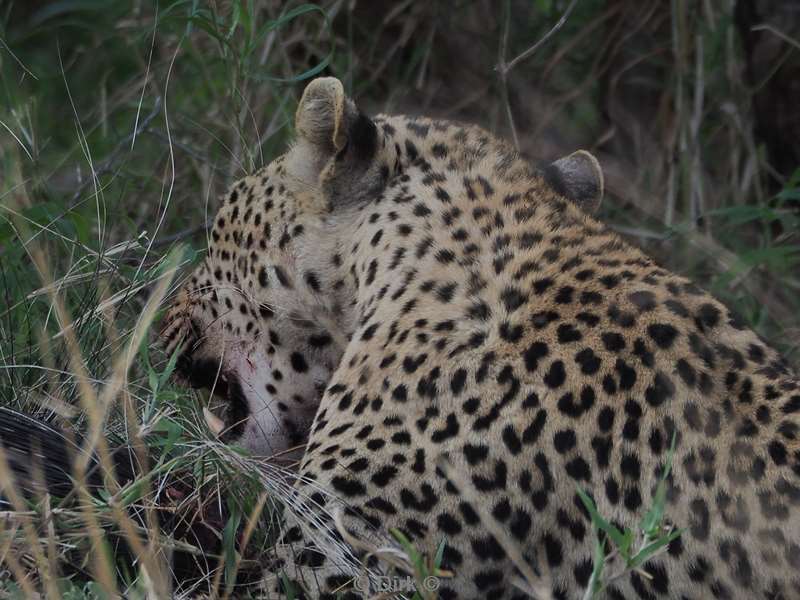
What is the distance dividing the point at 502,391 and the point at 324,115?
34.7 inches

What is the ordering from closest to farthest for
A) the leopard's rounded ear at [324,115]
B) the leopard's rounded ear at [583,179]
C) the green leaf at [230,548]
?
the green leaf at [230,548]
the leopard's rounded ear at [324,115]
the leopard's rounded ear at [583,179]

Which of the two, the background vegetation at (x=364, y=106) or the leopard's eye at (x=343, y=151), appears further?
the background vegetation at (x=364, y=106)

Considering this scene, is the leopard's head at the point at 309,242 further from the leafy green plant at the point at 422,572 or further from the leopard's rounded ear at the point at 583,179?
the leafy green plant at the point at 422,572

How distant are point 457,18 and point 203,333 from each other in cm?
350

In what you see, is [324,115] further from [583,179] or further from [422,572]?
[422,572]

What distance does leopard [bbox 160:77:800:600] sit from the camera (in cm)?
272

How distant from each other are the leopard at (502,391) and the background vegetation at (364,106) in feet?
1.24

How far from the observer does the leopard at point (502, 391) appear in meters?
2.72

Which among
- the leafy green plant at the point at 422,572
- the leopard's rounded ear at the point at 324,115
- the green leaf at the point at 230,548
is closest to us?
the leafy green plant at the point at 422,572

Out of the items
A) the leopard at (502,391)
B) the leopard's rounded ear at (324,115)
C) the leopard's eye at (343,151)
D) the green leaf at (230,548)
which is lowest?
the green leaf at (230,548)

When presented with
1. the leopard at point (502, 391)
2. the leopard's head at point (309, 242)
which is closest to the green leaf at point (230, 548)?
the leopard at point (502, 391)

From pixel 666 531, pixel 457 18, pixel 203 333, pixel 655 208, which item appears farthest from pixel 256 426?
pixel 457 18

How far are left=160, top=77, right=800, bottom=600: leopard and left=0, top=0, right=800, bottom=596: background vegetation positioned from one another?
1.24 ft

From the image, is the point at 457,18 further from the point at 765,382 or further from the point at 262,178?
the point at 765,382
